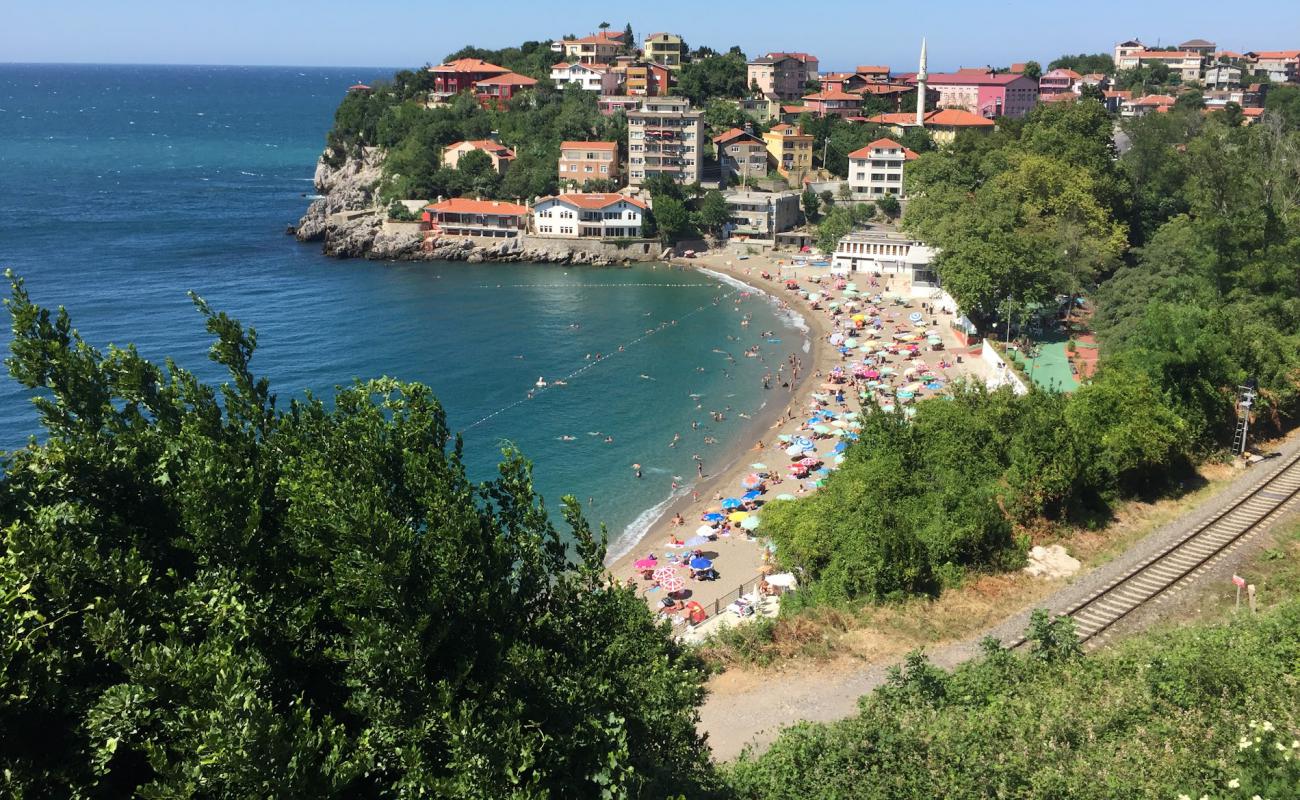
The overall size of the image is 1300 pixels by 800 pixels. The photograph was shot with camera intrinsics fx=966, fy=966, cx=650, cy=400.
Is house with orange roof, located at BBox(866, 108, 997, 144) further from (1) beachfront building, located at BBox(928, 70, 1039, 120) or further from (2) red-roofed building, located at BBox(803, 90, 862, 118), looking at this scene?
(1) beachfront building, located at BBox(928, 70, 1039, 120)

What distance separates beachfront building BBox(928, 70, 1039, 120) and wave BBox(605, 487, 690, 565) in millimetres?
73342

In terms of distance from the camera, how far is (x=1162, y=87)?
101625 mm

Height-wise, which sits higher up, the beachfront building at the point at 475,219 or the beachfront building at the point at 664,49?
the beachfront building at the point at 664,49

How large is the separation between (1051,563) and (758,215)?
149 ft

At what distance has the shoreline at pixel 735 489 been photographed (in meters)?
23.8

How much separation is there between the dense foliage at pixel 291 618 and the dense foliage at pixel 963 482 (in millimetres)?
7643

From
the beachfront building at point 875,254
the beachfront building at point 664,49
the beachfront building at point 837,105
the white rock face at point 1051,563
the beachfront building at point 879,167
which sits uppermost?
the beachfront building at point 664,49

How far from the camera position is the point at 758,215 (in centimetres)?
6153

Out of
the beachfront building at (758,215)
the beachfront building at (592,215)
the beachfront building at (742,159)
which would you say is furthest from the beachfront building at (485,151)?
the beachfront building at (758,215)

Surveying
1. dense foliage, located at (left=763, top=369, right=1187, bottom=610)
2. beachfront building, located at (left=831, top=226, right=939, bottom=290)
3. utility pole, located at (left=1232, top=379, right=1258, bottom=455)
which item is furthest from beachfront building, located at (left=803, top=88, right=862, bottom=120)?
dense foliage, located at (left=763, top=369, right=1187, bottom=610)

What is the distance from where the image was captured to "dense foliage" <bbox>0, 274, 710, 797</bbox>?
24.0ft

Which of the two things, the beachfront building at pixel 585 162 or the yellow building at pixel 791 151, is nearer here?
the beachfront building at pixel 585 162

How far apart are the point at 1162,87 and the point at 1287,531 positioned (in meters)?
98.8

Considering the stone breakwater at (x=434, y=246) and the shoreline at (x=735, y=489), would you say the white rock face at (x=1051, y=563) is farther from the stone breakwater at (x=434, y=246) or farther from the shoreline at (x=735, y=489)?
the stone breakwater at (x=434, y=246)
